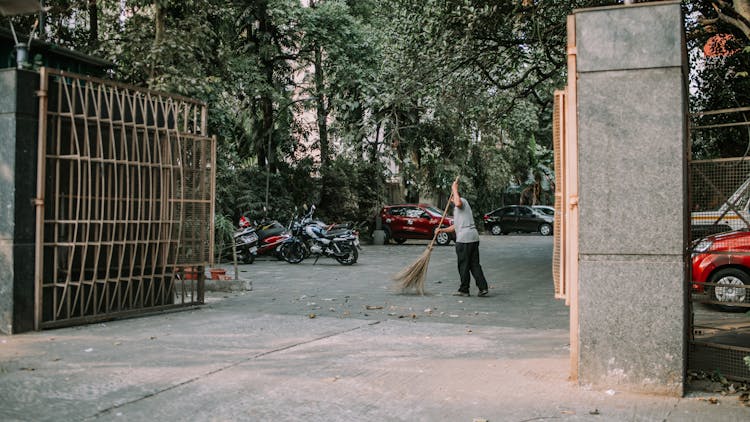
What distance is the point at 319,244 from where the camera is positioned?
18359mm

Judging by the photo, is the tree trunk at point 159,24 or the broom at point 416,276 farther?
the tree trunk at point 159,24

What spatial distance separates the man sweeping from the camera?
38.3 ft

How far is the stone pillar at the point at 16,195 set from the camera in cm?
756

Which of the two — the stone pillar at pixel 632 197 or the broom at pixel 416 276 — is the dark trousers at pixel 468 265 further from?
the stone pillar at pixel 632 197

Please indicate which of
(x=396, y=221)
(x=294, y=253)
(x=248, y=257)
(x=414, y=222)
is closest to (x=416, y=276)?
(x=294, y=253)

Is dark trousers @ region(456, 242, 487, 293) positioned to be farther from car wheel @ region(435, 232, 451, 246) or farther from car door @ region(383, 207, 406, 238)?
car door @ region(383, 207, 406, 238)

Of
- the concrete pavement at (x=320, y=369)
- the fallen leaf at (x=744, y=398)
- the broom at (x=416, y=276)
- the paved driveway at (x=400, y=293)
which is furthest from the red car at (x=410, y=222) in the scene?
the fallen leaf at (x=744, y=398)

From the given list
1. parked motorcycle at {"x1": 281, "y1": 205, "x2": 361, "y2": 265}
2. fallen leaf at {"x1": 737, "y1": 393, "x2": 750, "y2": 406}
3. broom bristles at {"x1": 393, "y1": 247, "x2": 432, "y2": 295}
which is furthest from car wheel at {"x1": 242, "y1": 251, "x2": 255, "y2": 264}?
fallen leaf at {"x1": 737, "y1": 393, "x2": 750, "y2": 406}

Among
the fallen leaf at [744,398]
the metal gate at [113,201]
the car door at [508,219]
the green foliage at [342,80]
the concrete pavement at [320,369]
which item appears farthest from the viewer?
the car door at [508,219]

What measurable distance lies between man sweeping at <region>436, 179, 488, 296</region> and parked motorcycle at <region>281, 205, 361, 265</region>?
6.54 metres

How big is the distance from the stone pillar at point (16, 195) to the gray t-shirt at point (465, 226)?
665cm

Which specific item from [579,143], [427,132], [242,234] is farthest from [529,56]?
[427,132]

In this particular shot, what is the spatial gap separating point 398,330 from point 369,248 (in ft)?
56.2

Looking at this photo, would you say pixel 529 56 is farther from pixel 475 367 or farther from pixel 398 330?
pixel 475 367
